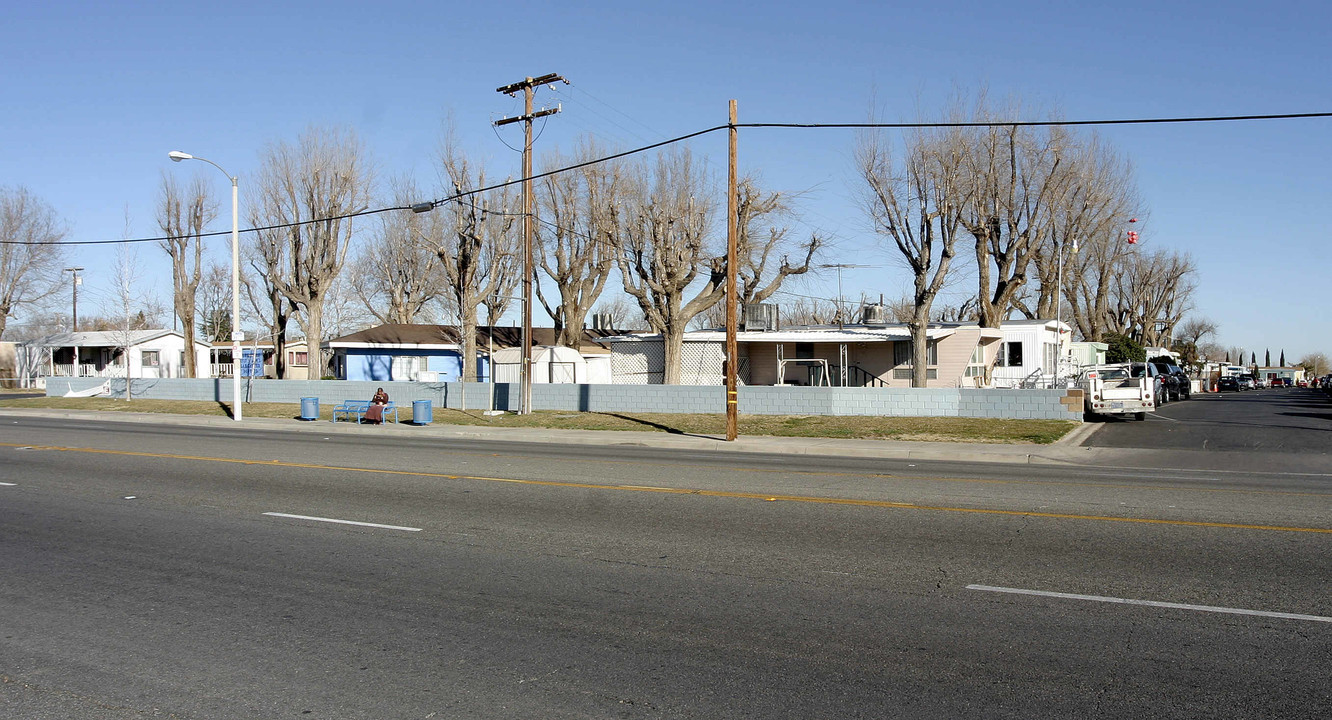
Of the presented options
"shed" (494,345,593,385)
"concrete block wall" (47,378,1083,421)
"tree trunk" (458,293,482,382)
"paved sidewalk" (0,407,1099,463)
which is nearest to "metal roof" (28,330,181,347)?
"concrete block wall" (47,378,1083,421)

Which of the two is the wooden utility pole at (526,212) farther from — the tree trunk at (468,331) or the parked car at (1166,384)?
the parked car at (1166,384)

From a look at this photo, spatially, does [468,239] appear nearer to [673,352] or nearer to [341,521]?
[673,352]

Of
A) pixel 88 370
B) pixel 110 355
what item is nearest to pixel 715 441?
pixel 110 355

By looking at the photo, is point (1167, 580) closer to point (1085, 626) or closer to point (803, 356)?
point (1085, 626)

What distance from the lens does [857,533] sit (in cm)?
926

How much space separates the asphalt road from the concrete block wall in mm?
12403

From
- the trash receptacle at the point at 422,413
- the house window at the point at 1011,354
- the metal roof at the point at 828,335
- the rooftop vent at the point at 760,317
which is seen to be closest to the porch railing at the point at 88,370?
the metal roof at the point at 828,335

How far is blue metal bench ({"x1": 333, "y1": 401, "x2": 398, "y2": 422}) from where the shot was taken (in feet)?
94.8

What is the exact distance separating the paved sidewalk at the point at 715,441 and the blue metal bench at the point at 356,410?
732mm

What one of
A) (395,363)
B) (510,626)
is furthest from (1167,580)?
(395,363)

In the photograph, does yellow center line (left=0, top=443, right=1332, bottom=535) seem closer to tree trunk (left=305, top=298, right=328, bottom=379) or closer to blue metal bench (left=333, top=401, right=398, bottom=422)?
blue metal bench (left=333, top=401, right=398, bottom=422)

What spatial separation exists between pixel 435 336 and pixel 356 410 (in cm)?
1883

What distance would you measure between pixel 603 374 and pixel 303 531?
31901 millimetres

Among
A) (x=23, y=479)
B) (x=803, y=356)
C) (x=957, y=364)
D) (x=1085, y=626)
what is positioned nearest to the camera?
(x=1085, y=626)
